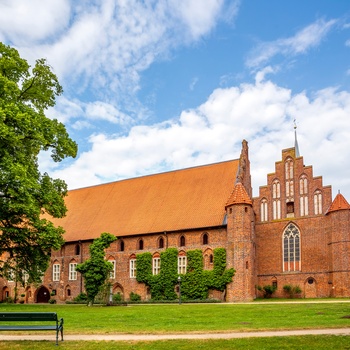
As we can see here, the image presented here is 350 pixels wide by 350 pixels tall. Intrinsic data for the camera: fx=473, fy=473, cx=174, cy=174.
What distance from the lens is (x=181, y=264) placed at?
40.0 meters

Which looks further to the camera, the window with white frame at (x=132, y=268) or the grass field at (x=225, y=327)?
the window with white frame at (x=132, y=268)

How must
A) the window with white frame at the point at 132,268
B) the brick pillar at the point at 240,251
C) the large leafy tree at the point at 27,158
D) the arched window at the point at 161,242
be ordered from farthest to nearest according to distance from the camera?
the window with white frame at the point at 132,268 → the arched window at the point at 161,242 → the brick pillar at the point at 240,251 → the large leafy tree at the point at 27,158

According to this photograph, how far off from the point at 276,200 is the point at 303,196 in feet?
7.82

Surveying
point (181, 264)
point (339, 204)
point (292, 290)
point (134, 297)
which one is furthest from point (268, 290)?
point (134, 297)

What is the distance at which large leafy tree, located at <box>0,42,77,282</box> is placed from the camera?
2436cm

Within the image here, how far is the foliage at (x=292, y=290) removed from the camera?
38.2 metres

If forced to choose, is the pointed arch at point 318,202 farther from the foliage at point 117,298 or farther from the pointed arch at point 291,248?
the foliage at point 117,298

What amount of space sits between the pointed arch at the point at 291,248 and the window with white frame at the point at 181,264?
8.32 meters

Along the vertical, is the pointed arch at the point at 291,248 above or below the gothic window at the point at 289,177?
below

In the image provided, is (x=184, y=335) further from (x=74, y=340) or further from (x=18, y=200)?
(x=18, y=200)

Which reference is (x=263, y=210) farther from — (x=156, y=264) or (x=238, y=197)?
(x=156, y=264)

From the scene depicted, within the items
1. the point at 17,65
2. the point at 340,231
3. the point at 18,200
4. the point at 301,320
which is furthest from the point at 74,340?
the point at 340,231

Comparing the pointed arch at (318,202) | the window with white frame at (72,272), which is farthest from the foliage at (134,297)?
the pointed arch at (318,202)

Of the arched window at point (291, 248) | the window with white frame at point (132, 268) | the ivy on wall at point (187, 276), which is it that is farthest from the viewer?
the window with white frame at point (132, 268)
